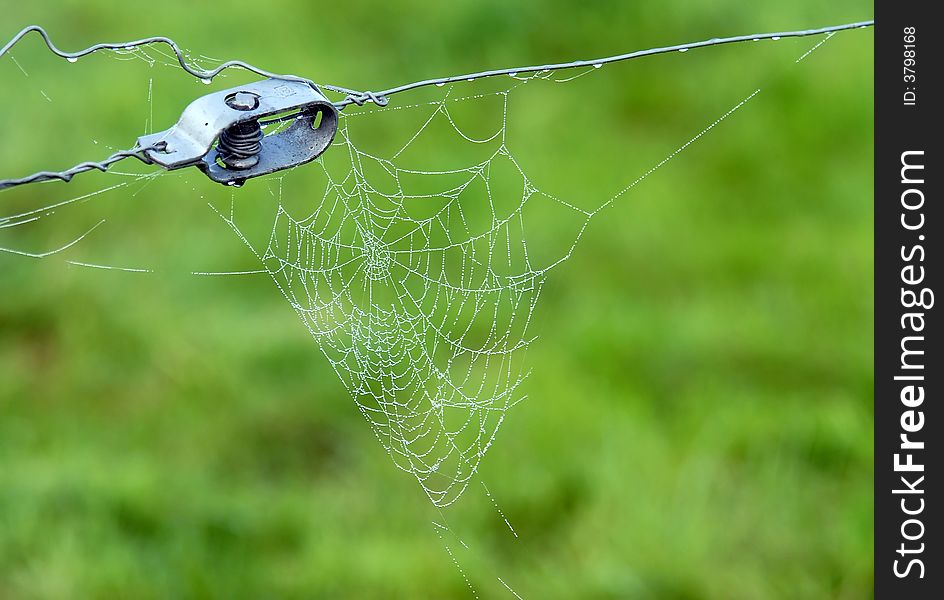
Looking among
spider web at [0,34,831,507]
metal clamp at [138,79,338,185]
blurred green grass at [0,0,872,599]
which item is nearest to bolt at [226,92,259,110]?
metal clamp at [138,79,338,185]

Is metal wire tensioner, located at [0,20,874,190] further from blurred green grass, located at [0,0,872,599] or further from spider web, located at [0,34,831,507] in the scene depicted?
blurred green grass, located at [0,0,872,599]

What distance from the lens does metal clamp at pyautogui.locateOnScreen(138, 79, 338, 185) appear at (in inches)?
81.3

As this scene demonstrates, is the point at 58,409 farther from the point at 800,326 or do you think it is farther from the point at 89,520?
the point at 800,326

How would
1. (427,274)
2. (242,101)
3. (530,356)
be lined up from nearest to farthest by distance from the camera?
(242,101) → (530,356) → (427,274)

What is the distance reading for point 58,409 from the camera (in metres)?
4.44

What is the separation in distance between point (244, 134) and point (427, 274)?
2801mm

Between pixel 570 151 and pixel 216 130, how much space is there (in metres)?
3.86

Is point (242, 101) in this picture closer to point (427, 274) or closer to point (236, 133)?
point (236, 133)

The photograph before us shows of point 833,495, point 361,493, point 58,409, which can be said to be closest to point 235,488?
point 361,493

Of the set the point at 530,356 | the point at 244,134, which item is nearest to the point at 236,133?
the point at 244,134

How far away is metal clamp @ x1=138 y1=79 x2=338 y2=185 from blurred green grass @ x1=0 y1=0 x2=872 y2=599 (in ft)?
6.32

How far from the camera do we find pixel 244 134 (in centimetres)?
216

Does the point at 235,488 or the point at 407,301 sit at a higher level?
the point at 407,301

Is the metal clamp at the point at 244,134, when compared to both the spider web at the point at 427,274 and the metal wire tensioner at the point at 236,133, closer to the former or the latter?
the metal wire tensioner at the point at 236,133
